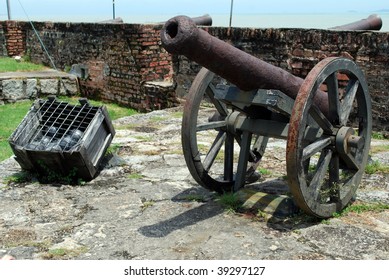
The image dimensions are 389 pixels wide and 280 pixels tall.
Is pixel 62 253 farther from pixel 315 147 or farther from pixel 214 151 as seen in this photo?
pixel 315 147

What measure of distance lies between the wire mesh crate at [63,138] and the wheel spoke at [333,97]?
2.20m

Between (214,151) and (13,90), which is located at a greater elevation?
(214,151)

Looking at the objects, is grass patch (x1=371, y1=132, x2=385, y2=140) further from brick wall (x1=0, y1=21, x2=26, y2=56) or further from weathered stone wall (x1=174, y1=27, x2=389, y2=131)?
brick wall (x1=0, y1=21, x2=26, y2=56)

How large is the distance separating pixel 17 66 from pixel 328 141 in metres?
10.4

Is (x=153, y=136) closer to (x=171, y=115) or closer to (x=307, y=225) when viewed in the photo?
(x=171, y=115)

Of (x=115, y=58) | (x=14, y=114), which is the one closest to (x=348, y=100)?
(x=115, y=58)

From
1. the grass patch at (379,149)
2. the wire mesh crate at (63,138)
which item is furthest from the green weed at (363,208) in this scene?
the wire mesh crate at (63,138)

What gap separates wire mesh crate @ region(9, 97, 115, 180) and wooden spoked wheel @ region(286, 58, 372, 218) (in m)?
2.05

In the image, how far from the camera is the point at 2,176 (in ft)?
16.2

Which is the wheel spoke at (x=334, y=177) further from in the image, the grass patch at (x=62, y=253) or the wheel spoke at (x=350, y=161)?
the grass patch at (x=62, y=253)

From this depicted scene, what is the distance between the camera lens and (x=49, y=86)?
1069 cm

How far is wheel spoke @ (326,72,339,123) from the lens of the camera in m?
3.51

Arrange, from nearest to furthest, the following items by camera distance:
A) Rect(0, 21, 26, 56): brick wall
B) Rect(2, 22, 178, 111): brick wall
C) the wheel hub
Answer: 1. the wheel hub
2. Rect(2, 22, 178, 111): brick wall
3. Rect(0, 21, 26, 56): brick wall

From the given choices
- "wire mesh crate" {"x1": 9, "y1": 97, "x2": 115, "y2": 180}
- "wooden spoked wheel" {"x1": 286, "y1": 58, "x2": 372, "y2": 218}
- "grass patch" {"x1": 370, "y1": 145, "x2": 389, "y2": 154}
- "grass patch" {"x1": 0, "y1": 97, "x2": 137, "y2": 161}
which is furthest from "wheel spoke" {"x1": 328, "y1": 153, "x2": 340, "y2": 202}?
"grass patch" {"x1": 0, "y1": 97, "x2": 137, "y2": 161}
